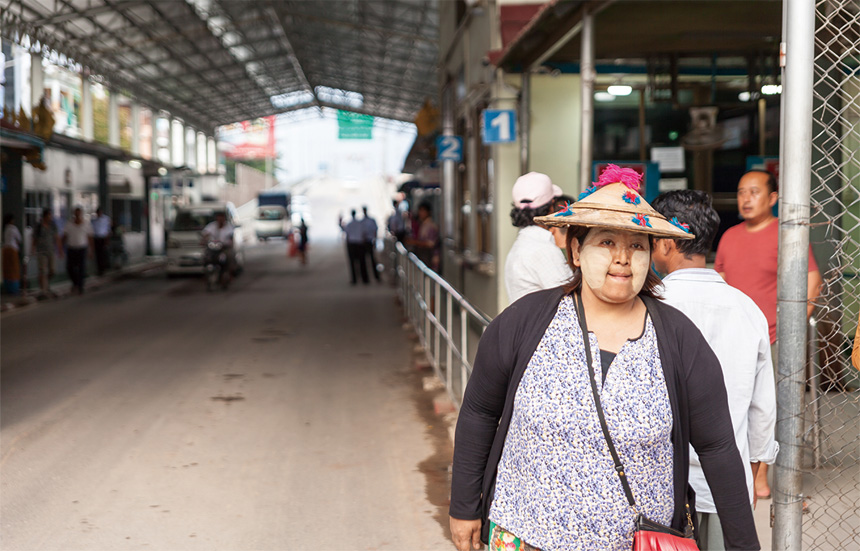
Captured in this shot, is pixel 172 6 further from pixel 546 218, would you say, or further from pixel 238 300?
pixel 546 218

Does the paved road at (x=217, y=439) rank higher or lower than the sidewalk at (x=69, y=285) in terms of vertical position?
lower

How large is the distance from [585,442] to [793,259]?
131cm

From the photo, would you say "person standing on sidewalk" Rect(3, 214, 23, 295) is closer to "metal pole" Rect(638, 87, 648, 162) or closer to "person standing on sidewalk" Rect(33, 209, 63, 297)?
"person standing on sidewalk" Rect(33, 209, 63, 297)

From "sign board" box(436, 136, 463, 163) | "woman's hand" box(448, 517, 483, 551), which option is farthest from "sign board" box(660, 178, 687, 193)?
"woman's hand" box(448, 517, 483, 551)

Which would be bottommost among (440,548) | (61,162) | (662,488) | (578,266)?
(440,548)

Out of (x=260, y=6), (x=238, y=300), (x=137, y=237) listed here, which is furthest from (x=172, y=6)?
(x=238, y=300)

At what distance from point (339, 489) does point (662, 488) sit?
3514 mm

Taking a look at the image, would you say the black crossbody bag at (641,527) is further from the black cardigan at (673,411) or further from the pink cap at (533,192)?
the pink cap at (533,192)

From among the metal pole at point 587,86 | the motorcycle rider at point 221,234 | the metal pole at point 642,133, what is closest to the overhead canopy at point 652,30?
the metal pole at point 587,86

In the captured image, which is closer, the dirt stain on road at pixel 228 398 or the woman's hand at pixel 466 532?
the woman's hand at pixel 466 532

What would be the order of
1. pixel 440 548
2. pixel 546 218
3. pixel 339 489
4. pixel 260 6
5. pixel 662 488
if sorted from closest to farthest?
pixel 662 488 < pixel 546 218 < pixel 440 548 < pixel 339 489 < pixel 260 6

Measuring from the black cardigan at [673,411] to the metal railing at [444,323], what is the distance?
7.84 feet

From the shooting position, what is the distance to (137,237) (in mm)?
30719

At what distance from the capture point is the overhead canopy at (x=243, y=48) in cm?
2434
